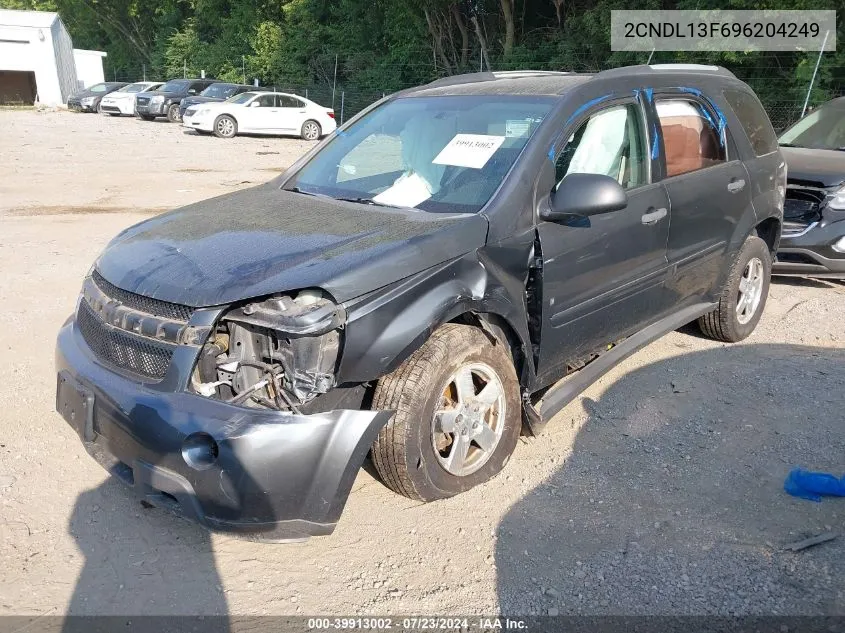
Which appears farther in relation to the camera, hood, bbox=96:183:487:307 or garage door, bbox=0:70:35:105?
garage door, bbox=0:70:35:105

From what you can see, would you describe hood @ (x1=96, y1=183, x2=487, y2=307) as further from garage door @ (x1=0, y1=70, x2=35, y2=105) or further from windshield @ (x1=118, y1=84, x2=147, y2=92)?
garage door @ (x1=0, y1=70, x2=35, y2=105)

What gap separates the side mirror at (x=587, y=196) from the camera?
10.7 feet

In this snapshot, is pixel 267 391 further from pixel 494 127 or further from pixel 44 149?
pixel 44 149

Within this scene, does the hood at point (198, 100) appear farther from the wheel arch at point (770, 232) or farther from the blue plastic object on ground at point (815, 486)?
the blue plastic object on ground at point (815, 486)

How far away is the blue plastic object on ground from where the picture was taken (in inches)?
131

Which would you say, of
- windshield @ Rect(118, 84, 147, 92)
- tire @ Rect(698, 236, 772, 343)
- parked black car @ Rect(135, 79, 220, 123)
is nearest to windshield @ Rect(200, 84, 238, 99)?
parked black car @ Rect(135, 79, 220, 123)

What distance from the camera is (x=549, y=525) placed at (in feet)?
10.3

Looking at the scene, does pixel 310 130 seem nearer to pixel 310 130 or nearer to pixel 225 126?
pixel 310 130

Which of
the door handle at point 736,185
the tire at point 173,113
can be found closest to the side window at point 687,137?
the door handle at point 736,185

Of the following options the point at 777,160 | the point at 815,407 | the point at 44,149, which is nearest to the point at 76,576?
the point at 815,407

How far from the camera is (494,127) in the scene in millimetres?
3686

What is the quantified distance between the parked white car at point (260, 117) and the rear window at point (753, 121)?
1885cm

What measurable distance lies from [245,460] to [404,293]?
859mm

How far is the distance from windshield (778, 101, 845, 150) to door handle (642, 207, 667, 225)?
4.28 metres
